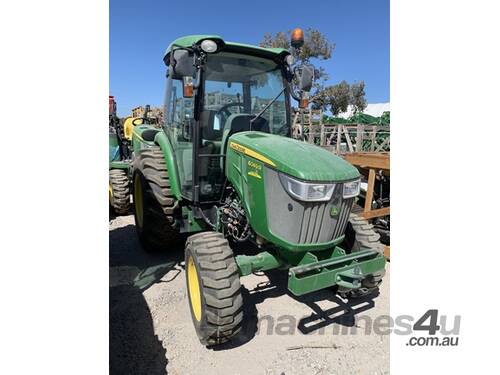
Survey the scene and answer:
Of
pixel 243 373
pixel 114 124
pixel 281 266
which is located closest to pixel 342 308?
pixel 281 266

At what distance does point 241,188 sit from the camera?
9.99 ft

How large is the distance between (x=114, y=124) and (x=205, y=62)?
536 centimetres

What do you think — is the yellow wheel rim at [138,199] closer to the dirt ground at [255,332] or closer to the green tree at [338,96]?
the dirt ground at [255,332]

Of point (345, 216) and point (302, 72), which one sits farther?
point (302, 72)

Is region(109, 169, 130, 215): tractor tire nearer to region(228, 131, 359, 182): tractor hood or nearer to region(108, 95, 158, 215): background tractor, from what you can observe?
region(108, 95, 158, 215): background tractor

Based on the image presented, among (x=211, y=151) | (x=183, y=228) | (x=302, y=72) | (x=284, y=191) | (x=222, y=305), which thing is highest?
(x=302, y=72)

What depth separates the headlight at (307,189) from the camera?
2508mm

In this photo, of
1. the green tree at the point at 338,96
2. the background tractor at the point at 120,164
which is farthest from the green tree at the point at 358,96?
the background tractor at the point at 120,164

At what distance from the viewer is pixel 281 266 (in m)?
2.99

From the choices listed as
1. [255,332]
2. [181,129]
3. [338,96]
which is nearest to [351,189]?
[255,332]

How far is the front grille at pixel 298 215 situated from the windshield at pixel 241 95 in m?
0.98

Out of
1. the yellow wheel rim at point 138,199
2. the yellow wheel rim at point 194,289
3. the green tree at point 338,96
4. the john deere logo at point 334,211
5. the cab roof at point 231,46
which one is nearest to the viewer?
the john deere logo at point 334,211

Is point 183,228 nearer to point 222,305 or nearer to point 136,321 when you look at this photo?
point 136,321

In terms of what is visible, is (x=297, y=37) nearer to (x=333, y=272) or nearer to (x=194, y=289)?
(x=333, y=272)
